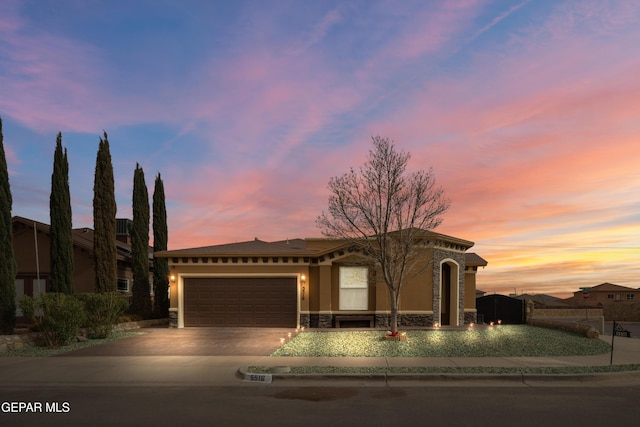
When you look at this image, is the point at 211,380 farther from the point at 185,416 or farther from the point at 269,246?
the point at 269,246

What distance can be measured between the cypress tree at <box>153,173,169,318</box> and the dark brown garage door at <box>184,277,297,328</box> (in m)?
4.51

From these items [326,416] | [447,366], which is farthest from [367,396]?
[447,366]

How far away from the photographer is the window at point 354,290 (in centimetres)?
2625

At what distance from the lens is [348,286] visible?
2631cm

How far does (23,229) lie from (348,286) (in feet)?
63.2

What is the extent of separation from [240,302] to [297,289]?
9.98ft

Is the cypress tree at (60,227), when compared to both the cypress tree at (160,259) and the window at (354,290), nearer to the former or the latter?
the cypress tree at (160,259)

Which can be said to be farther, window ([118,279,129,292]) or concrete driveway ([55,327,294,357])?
window ([118,279,129,292])

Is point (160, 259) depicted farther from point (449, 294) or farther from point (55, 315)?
point (449, 294)

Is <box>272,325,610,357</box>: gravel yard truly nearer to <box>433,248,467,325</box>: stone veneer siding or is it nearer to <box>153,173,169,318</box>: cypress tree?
<box>433,248,467,325</box>: stone veneer siding

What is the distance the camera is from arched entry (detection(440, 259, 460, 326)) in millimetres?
27062

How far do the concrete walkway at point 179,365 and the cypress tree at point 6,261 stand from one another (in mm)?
4348

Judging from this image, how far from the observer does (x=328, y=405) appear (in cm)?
988

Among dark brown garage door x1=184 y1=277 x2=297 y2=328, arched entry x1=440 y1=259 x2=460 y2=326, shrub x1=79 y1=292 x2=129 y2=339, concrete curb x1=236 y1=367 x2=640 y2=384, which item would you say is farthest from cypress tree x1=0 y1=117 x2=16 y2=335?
arched entry x1=440 y1=259 x2=460 y2=326
